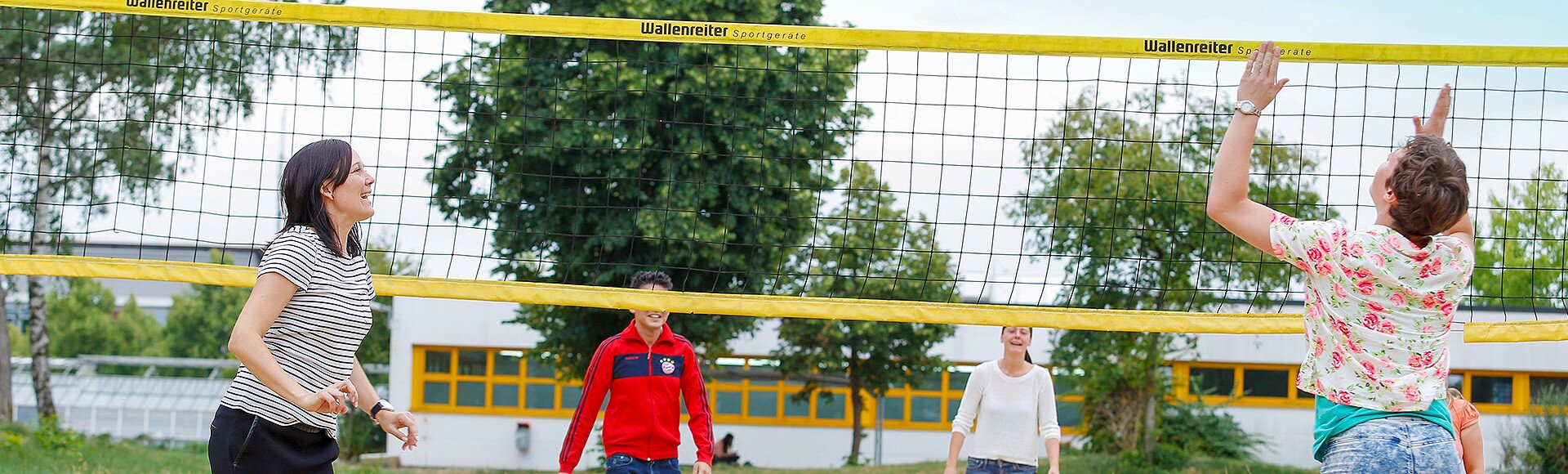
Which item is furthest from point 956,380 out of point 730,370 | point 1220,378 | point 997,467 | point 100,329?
point 100,329

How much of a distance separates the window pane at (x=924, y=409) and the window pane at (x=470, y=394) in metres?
7.75

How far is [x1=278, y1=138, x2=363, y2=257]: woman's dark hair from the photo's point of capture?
2875 mm

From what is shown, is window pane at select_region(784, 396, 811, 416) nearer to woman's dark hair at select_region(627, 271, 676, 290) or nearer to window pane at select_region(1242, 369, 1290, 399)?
window pane at select_region(1242, 369, 1290, 399)

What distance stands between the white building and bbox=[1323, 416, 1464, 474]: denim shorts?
684 inches

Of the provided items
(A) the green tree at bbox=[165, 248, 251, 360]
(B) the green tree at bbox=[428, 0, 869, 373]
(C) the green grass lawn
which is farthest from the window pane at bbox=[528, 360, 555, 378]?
(A) the green tree at bbox=[165, 248, 251, 360]

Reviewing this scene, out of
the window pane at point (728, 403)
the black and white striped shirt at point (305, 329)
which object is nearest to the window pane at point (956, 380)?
the window pane at point (728, 403)

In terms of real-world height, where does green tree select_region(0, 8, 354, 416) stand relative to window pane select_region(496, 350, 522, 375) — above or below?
above

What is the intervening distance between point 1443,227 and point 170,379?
36.2m

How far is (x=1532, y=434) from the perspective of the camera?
11547 mm

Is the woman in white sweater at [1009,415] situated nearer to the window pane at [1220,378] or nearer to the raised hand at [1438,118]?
the raised hand at [1438,118]

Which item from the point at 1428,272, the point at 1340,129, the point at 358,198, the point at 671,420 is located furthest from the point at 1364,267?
the point at 1340,129

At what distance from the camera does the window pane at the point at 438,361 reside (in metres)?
22.2

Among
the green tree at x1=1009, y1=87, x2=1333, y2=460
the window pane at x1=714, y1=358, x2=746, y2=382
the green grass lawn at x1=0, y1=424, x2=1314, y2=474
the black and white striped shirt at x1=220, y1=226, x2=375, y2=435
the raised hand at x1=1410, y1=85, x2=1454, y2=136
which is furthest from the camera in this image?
the window pane at x1=714, y1=358, x2=746, y2=382

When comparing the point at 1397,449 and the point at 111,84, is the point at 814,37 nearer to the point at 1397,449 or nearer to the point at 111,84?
the point at 1397,449
